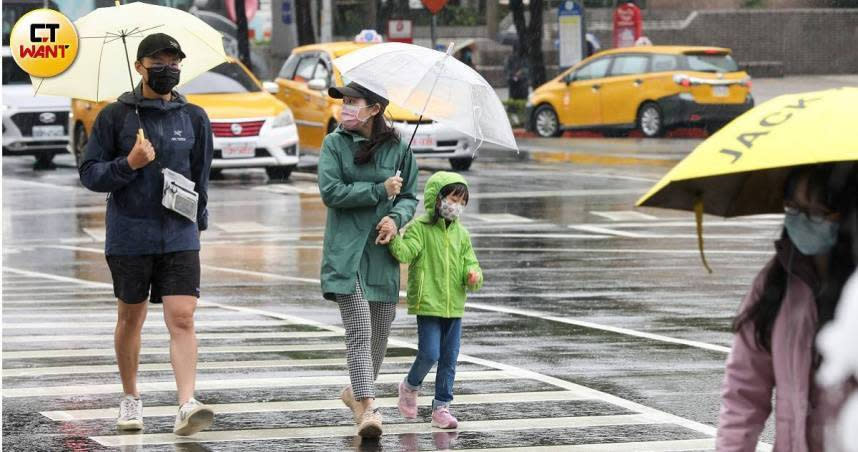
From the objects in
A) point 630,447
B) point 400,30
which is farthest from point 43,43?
point 400,30

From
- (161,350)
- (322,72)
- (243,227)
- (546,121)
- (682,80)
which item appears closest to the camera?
(161,350)

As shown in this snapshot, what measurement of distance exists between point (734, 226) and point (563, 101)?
15076 mm

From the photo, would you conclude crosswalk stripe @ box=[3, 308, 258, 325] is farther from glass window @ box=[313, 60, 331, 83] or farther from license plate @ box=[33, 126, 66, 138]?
license plate @ box=[33, 126, 66, 138]

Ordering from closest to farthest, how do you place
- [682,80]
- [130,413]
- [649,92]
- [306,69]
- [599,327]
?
[130,413] < [599,327] < [306,69] < [682,80] < [649,92]

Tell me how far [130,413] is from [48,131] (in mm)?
23042

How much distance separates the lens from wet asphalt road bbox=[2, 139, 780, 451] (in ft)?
28.1

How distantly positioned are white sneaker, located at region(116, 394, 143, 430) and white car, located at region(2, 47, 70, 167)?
22.6 metres

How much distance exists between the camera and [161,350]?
1121cm

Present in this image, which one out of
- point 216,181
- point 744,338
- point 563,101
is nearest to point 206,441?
point 744,338

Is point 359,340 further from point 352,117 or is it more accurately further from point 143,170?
point 143,170

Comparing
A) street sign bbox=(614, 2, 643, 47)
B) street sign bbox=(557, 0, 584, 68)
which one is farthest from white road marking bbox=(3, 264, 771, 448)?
street sign bbox=(614, 2, 643, 47)

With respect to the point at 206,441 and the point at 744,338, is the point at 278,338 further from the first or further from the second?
the point at 744,338

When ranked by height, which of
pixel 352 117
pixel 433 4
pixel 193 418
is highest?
pixel 352 117

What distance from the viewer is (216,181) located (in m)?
26.1
